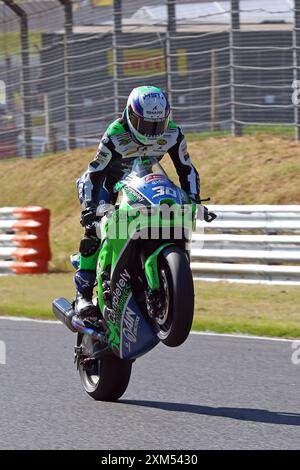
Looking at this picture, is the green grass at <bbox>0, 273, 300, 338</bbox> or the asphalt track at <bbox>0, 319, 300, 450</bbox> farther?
the green grass at <bbox>0, 273, 300, 338</bbox>

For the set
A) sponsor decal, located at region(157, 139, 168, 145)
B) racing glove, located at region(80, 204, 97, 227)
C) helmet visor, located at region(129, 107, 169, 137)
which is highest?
helmet visor, located at region(129, 107, 169, 137)

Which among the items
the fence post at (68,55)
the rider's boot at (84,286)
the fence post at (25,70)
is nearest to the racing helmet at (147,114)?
the rider's boot at (84,286)

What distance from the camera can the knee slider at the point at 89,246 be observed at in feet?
23.9

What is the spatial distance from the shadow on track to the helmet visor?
1606 millimetres

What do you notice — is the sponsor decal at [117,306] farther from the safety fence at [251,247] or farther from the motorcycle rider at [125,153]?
the safety fence at [251,247]

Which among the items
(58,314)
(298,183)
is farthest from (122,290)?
(298,183)

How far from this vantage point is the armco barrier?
17312mm

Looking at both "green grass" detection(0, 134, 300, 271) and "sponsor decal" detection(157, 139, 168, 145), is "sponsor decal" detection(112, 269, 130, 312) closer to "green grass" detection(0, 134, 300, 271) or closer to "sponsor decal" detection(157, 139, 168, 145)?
"sponsor decal" detection(157, 139, 168, 145)

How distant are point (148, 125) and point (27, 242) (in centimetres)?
1073

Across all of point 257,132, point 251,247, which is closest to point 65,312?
point 251,247

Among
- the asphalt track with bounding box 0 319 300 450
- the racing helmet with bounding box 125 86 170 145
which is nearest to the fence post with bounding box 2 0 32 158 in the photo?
the asphalt track with bounding box 0 319 300 450

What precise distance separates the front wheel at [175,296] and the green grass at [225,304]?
430 centimetres

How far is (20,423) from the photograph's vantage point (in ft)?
21.6
